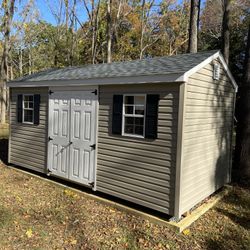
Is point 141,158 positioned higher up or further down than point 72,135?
further down

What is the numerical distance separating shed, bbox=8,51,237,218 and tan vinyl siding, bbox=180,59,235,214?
0.07ft

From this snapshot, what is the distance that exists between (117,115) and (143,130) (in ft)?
2.39

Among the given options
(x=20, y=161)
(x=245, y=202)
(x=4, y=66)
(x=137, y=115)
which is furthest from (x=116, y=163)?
(x=4, y=66)

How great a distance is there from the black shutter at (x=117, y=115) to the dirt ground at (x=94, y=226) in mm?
1711

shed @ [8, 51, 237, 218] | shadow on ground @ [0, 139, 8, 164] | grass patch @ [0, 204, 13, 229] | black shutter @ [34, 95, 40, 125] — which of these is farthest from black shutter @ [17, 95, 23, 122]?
grass patch @ [0, 204, 13, 229]

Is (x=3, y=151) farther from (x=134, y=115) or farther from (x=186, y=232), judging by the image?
(x=186, y=232)

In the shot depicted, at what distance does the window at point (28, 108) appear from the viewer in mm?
8125

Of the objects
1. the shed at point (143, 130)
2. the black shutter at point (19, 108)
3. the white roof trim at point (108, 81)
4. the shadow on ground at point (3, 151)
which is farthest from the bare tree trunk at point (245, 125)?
the shadow on ground at point (3, 151)

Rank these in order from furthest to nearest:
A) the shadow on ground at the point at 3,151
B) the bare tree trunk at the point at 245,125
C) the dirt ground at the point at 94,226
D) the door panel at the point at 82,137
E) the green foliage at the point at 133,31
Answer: the green foliage at the point at 133,31 < the shadow on ground at the point at 3,151 < the bare tree trunk at the point at 245,125 < the door panel at the point at 82,137 < the dirt ground at the point at 94,226

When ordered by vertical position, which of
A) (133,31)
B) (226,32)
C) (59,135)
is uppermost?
(133,31)

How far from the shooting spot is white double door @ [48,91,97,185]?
21.2 ft

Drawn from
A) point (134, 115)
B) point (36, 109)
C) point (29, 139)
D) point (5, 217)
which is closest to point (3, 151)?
point (29, 139)

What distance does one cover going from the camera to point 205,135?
5.98m

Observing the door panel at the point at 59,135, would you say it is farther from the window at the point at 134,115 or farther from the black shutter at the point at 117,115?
the window at the point at 134,115
